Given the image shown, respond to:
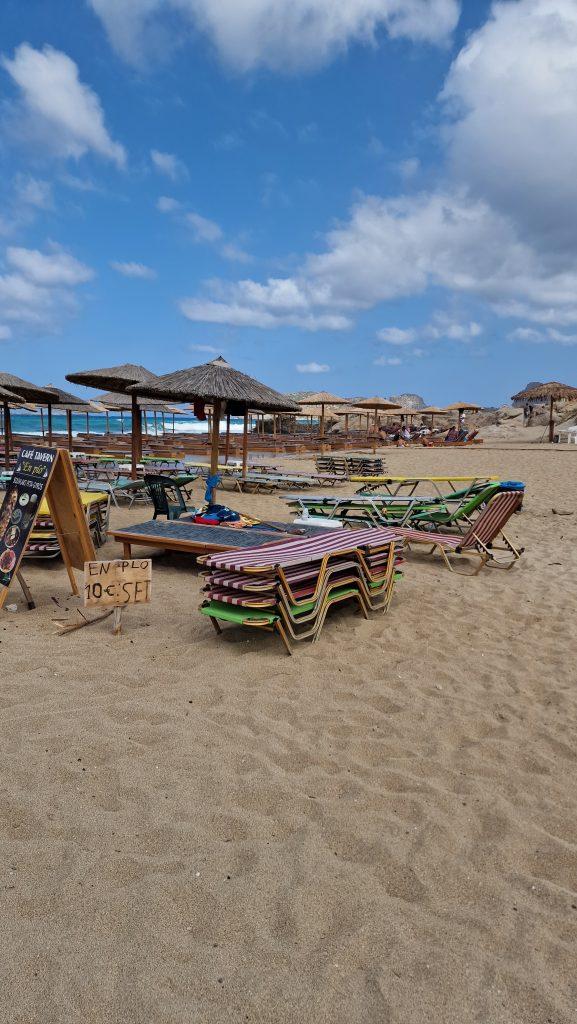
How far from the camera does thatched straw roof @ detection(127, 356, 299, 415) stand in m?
9.20

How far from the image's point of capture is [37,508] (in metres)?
4.33

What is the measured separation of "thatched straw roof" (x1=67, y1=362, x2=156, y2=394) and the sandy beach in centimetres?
791

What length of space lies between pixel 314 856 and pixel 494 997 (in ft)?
2.28

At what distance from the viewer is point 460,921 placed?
191 cm

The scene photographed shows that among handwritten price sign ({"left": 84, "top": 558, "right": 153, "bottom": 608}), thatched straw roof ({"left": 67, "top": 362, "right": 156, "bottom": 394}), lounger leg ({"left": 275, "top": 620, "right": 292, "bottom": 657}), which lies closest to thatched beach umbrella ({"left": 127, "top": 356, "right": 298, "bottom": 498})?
thatched straw roof ({"left": 67, "top": 362, "right": 156, "bottom": 394})

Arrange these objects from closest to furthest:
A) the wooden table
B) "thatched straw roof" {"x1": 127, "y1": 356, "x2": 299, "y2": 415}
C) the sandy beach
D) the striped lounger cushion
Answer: the sandy beach
the striped lounger cushion
the wooden table
"thatched straw roof" {"x1": 127, "y1": 356, "x2": 299, "y2": 415}

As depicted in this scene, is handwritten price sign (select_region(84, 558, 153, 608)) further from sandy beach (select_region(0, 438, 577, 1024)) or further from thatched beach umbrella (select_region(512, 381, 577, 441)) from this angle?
thatched beach umbrella (select_region(512, 381, 577, 441))

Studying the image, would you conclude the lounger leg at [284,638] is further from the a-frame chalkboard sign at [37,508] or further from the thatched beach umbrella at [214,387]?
the thatched beach umbrella at [214,387]

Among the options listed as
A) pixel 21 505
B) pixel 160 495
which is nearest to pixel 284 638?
pixel 21 505

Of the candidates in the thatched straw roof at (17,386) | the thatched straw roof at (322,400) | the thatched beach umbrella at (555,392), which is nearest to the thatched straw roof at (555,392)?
the thatched beach umbrella at (555,392)

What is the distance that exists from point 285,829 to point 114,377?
10191mm

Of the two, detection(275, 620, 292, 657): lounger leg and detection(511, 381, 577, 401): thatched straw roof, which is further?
detection(511, 381, 577, 401): thatched straw roof

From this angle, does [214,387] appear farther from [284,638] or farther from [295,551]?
[284,638]

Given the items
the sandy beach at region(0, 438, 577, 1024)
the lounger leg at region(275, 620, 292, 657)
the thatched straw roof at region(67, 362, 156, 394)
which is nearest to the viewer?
the sandy beach at region(0, 438, 577, 1024)
